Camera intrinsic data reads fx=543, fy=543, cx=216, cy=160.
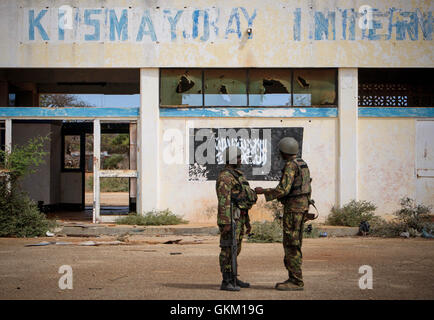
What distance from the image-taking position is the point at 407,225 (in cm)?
1359

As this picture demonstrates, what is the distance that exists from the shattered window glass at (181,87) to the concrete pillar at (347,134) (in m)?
4.00

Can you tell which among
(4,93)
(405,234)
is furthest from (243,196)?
(4,93)

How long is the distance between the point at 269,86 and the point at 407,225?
17.5 ft

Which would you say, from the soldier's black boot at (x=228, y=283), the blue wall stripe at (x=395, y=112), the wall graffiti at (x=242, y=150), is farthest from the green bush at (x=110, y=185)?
the soldier's black boot at (x=228, y=283)

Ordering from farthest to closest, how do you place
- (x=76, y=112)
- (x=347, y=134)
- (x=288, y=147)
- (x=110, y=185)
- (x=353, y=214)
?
(x=110, y=185) → (x=76, y=112) → (x=347, y=134) → (x=353, y=214) → (x=288, y=147)

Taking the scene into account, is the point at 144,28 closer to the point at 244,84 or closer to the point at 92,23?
the point at 92,23

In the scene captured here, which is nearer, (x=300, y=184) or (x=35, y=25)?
(x=300, y=184)

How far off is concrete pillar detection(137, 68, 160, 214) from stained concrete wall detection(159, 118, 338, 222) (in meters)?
0.24

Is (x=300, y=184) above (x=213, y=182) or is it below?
above

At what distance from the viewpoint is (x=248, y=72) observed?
50.7 feet

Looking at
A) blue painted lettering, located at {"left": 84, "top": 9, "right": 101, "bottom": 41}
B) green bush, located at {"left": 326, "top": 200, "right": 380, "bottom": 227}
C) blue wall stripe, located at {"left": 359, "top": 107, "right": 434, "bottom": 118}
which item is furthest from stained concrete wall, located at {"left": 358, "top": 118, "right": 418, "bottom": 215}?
blue painted lettering, located at {"left": 84, "top": 9, "right": 101, "bottom": 41}

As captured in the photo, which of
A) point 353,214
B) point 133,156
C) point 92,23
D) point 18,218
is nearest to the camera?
point 18,218

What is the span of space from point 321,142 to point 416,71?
3.88 m

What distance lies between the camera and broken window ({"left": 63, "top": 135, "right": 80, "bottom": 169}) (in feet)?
69.0
